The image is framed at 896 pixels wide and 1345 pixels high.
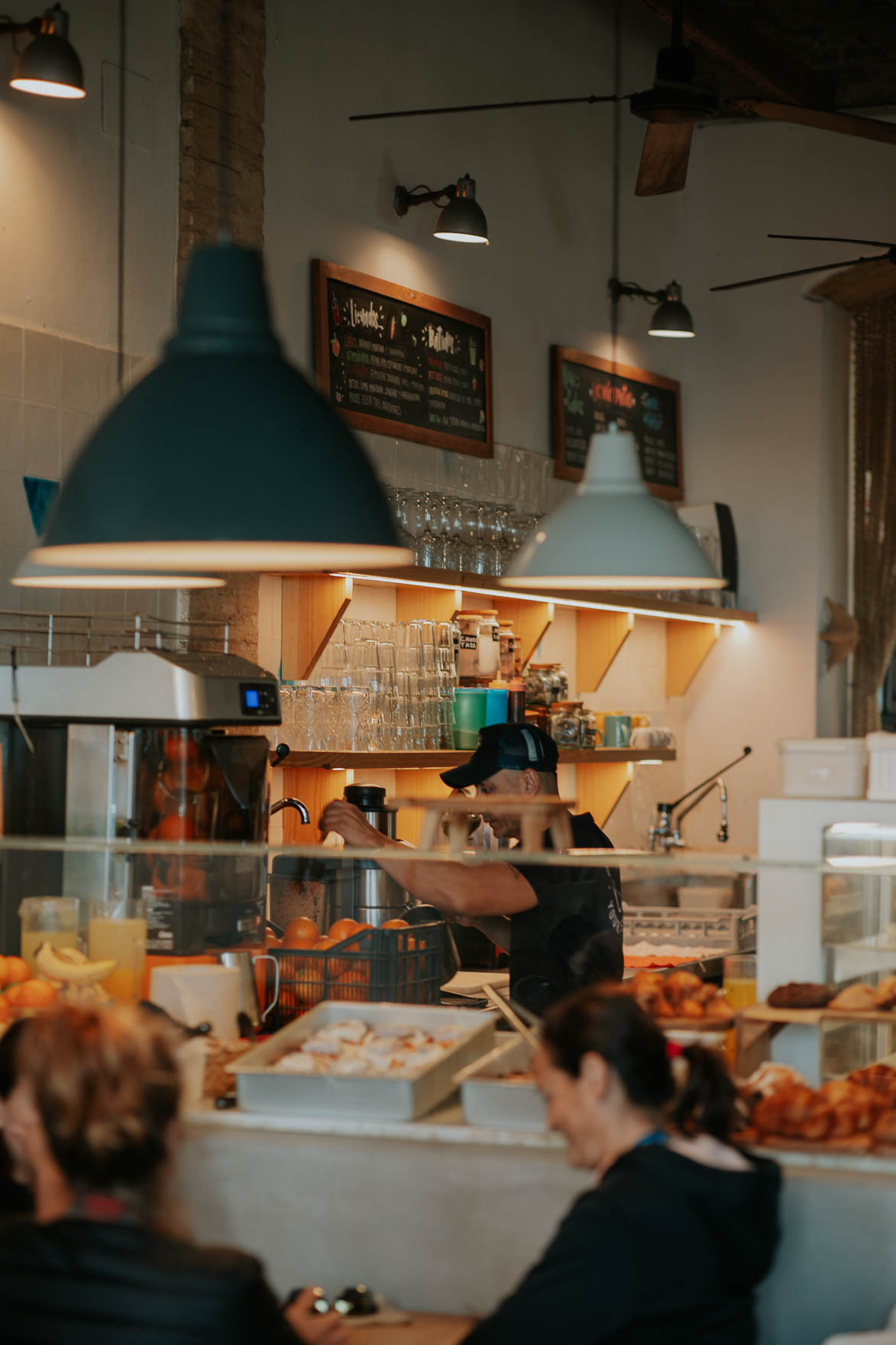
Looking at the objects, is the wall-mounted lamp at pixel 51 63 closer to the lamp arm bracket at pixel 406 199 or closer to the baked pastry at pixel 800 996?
the lamp arm bracket at pixel 406 199

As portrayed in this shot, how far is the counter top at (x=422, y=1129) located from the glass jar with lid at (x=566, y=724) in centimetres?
335

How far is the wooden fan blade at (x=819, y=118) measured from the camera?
13.9 ft

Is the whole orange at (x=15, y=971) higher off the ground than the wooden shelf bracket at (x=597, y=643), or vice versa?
the wooden shelf bracket at (x=597, y=643)

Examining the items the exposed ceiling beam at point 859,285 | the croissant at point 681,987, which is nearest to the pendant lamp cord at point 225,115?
the croissant at point 681,987

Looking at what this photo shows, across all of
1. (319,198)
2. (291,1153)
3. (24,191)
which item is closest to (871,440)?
(319,198)

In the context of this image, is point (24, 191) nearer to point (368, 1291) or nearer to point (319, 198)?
point (319, 198)

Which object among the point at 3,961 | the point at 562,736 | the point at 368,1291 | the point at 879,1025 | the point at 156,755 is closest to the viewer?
the point at 368,1291

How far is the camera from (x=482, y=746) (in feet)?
12.9

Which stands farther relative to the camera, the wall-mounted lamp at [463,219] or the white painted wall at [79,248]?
the wall-mounted lamp at [463,219]

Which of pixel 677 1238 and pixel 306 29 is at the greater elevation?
pixel 306 29

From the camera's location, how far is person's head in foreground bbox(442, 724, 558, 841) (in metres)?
3.87

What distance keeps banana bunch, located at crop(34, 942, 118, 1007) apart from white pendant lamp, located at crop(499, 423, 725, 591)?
983 mm

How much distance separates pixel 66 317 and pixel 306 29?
1.51m

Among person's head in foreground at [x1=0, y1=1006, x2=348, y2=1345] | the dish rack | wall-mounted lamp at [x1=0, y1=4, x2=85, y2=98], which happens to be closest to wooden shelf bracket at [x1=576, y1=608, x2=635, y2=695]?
the dish rack
